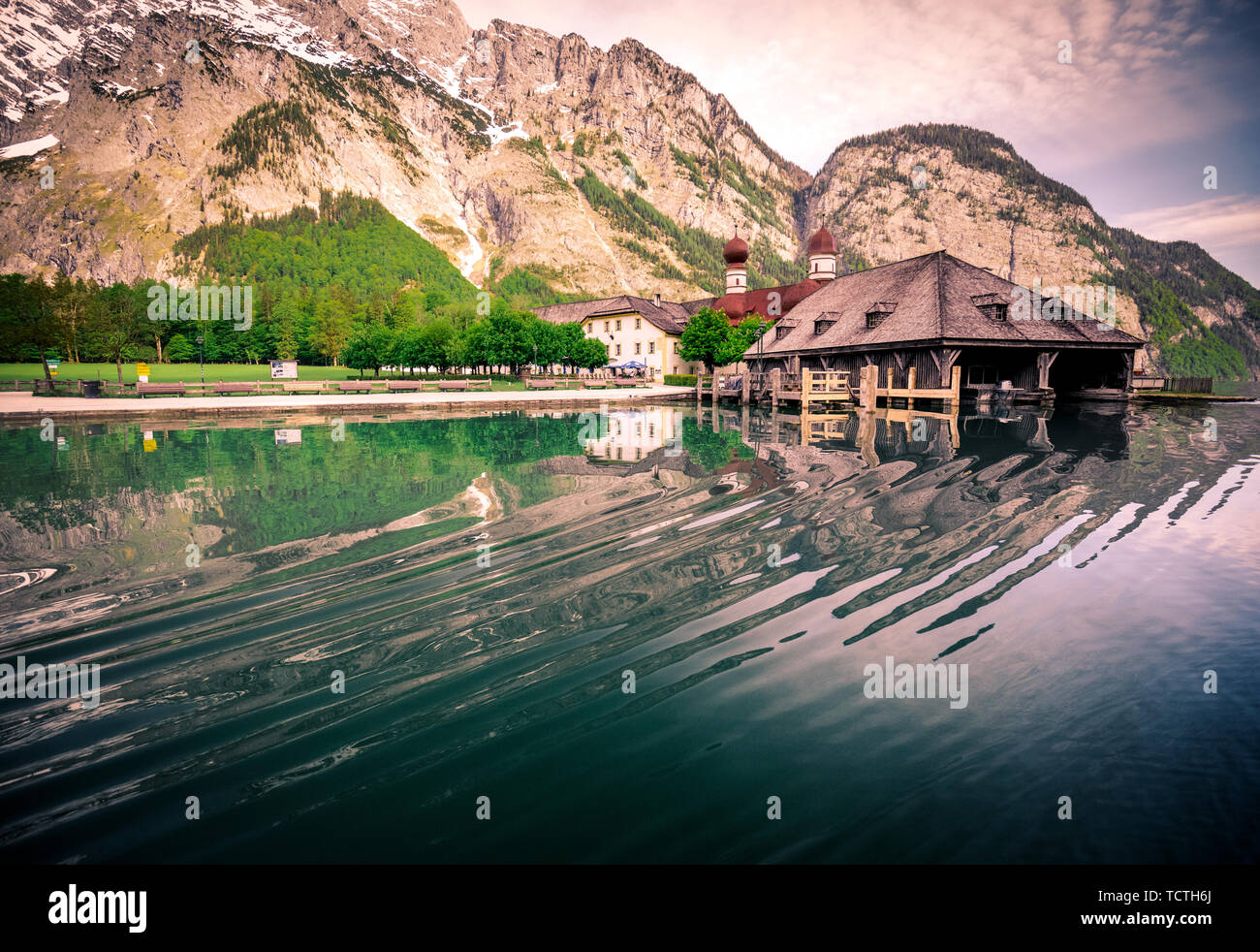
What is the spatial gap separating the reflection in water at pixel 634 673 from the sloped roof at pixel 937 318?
2585 cm

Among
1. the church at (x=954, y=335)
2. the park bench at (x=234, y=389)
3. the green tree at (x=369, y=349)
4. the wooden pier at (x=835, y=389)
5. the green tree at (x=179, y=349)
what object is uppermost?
the green tree at (x=179, y=349)

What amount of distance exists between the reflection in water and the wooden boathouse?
79.0 feet

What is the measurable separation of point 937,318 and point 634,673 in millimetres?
37092

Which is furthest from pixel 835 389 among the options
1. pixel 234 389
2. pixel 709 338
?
pixel 234 389

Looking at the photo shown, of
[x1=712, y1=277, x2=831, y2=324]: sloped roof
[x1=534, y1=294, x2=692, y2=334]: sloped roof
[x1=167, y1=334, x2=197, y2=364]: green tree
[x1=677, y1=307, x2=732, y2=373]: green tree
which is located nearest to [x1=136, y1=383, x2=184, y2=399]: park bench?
[x1=677, y1=307, x2=732, y2=373]: green tree

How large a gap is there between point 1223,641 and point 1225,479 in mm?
12259

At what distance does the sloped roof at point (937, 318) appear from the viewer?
36219 mm

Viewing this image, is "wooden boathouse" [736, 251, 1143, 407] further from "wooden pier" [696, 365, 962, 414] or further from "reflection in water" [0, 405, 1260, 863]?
"reflection in water" [0, 405, 1260, 863]

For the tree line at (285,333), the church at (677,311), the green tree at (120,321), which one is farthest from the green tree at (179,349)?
the church at (677,311)

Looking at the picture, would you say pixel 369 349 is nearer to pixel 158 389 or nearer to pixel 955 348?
pixel 158 389

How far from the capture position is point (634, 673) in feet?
19.0

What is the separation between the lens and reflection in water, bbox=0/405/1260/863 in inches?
154

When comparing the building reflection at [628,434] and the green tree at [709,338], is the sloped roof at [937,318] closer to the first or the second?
the green tree at [709,338]
